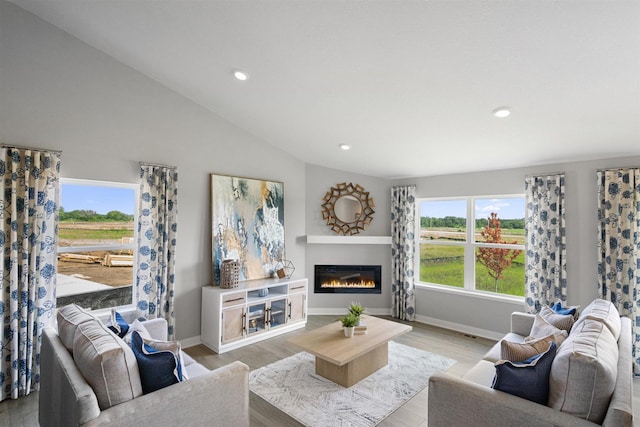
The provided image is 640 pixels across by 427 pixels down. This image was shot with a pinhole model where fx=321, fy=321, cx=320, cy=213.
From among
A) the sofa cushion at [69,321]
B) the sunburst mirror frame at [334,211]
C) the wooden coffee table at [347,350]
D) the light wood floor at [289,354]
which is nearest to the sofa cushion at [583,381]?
the light wood floor at [289,354]

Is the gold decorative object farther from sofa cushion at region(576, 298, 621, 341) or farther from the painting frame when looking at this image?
sofa cushion at region(576, 298, 621, 341)

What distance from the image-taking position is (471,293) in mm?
4840

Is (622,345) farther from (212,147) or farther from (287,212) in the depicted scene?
(212,147)

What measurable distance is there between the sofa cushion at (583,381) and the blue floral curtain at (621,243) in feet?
7.97

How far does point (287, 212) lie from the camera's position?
17.6 feet

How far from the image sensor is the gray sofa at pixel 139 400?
1.63 m

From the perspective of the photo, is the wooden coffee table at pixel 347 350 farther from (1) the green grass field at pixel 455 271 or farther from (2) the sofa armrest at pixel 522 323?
(1) the green grass field at pixel 455 271

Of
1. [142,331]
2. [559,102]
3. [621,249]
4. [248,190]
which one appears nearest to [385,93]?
[559,102]

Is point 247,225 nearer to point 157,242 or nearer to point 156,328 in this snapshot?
point 157,242

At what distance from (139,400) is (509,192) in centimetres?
479

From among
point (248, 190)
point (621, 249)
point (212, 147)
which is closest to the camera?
point (621, 249)

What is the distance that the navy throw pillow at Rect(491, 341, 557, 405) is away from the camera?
70.0 inches

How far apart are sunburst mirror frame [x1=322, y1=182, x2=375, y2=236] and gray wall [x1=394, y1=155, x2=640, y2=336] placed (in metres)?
0.73

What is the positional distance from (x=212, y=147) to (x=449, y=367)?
4.07 metres
